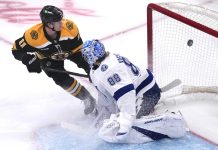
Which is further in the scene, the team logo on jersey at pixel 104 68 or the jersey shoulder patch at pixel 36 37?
the jersey shoulder patch at pixel 36 37

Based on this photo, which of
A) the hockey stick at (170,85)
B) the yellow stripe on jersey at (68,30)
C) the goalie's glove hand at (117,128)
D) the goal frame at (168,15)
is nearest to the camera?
the goalie's glove hand at (117,128)

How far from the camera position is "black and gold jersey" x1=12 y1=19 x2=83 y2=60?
2998mm

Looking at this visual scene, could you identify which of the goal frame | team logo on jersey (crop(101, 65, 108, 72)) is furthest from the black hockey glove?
the goal frame

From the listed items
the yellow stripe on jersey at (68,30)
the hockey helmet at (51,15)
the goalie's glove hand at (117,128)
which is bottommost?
the goalie's glove hand at (117,128)

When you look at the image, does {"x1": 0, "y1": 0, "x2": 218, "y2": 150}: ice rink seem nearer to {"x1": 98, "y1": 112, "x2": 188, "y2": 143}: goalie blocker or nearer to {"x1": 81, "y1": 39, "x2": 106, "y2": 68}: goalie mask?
{"x1": 98, "y1": 112, "x2": 188, "y2": 143}: goalie blocker

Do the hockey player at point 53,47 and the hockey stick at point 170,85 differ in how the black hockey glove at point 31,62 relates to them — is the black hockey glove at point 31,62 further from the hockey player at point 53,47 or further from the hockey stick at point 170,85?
the hockey stick at point 170,85

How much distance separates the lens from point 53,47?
303cm

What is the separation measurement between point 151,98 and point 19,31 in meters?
2.34

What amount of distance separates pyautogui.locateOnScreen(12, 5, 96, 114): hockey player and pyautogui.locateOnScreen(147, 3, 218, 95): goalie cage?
0.48m

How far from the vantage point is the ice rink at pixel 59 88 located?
2969 millimetres

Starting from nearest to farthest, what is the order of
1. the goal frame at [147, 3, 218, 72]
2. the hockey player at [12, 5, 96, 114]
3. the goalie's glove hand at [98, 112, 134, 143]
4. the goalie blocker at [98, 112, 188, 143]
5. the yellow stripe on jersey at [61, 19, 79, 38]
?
the goalie's glove hand at [98, 112, 134, 143]
the goalie blocker at [98, 112, 188, 143]
the goal frame at [147, 3, 218, 72]
the hockey player at [12, 5, 96, 114]
the yellow stripe on jersey at [61, 19, 79, 38]

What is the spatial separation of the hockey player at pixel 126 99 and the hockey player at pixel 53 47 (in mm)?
318

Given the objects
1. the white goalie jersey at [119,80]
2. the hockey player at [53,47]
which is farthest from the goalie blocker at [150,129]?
the hockey player at [53,47]

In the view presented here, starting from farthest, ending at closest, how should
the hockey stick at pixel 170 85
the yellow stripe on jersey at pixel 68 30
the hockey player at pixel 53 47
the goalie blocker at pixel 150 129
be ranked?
the hockey stick at pixel 170 85, the yellow stripe on jersey at pixel 68 30, the hockey player at pixel 53 47, the goalie blocker at pixel 150 129
